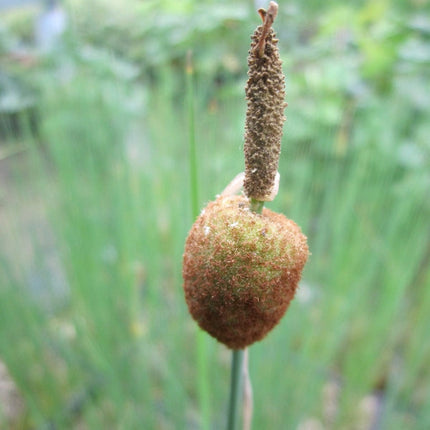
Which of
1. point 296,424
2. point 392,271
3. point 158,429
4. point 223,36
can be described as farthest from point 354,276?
point 223,36

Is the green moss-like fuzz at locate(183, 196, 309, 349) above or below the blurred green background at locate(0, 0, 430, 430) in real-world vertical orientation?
below

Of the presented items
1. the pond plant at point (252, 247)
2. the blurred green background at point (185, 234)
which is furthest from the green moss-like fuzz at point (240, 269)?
the blurred green background at point (185, 234)

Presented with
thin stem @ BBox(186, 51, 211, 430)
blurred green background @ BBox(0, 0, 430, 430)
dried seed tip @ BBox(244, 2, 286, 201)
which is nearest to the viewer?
dried seed tip @ BBox(244, 2, 286, 201)

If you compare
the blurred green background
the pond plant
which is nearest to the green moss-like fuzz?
the pond plant

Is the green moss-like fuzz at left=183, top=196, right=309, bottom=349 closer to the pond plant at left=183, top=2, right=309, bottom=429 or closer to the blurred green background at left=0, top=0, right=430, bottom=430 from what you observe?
the pond plant at left=183, top=2, right=309, bottom=429

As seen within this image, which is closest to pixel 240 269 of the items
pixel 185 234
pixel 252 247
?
pixel 252 247

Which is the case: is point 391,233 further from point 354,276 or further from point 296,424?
point 296,424
